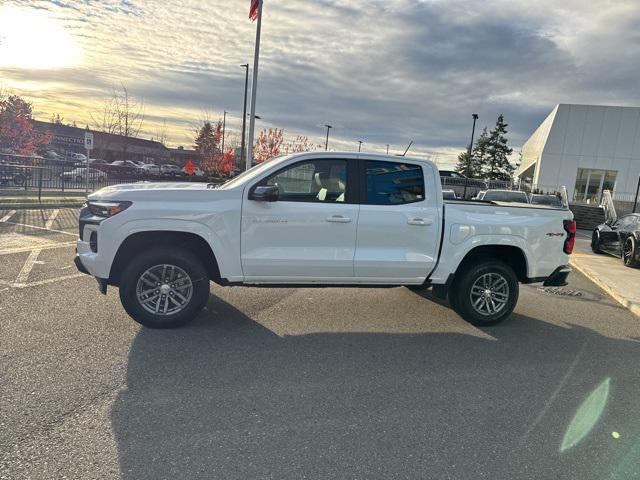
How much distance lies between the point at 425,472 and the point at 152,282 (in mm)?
3320

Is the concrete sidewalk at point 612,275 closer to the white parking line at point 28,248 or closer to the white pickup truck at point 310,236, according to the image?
the white pickup truck at point 310,236

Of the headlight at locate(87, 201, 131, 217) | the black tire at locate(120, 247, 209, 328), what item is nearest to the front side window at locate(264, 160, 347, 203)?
the black tire at locate(120, 247, 209, 328)

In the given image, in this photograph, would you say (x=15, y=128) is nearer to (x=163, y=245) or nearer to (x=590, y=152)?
(x=163, y=245)

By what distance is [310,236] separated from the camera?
5.06 metres

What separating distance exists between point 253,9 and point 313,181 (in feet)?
46.3

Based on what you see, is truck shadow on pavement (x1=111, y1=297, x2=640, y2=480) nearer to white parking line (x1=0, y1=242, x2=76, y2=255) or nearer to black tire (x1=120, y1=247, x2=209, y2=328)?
black tire (x1=120, y1=247, x2=209, y2=328)

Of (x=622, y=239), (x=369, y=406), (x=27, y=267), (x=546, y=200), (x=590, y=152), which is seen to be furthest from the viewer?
(x=590, y=152)

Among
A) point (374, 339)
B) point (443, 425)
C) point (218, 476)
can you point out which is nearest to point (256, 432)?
point (218, 476)

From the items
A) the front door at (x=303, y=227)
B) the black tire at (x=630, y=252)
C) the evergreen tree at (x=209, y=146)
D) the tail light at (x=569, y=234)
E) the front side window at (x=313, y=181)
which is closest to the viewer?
the front door at (x=303, y=227)

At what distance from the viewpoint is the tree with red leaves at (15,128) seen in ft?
122

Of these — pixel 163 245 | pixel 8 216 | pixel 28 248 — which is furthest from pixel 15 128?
pixel 163 245

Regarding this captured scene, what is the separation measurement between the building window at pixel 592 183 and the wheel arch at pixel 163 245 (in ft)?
114

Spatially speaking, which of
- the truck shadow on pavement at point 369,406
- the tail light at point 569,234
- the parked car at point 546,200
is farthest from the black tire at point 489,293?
the parked car at point 546,200

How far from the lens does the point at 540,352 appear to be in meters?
4.97
